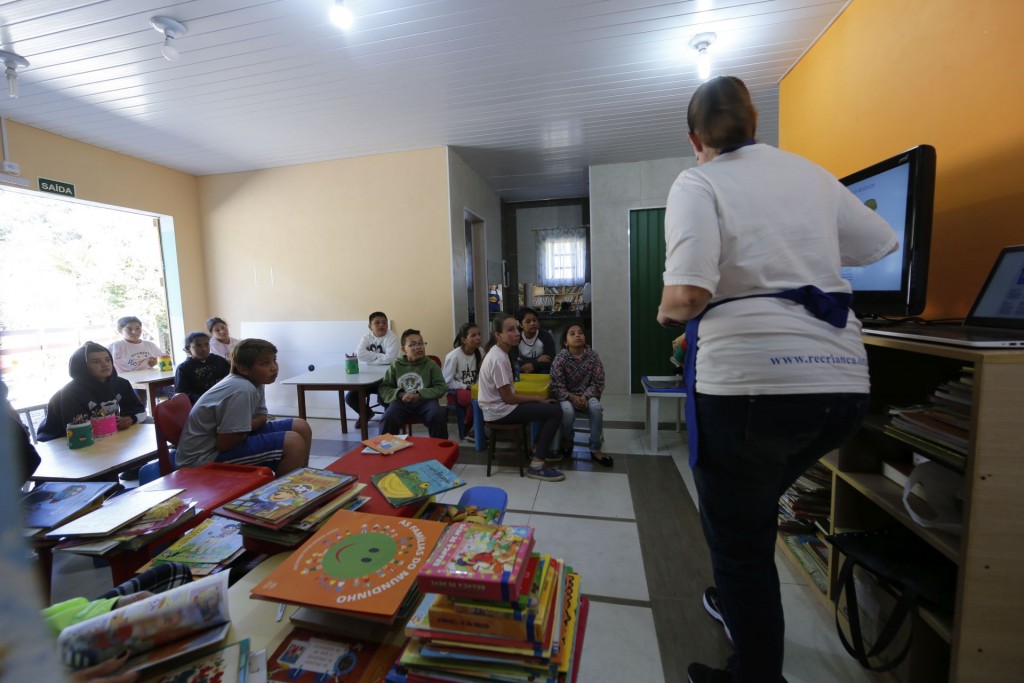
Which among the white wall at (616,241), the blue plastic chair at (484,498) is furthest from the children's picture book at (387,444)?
the white wall at (616,241)

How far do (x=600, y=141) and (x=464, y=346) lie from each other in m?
2.54

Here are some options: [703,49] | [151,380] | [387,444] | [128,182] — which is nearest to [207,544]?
[387,444]

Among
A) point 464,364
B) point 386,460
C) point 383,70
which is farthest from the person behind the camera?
point 464,364

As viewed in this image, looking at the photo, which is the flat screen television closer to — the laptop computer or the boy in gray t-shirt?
the laptop computer

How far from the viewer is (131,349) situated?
416cm

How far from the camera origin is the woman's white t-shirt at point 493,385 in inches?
116

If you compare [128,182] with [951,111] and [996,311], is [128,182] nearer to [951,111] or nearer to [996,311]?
[951,111]

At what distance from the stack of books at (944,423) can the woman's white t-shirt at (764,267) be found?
0.43m

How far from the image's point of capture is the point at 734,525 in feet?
3.62

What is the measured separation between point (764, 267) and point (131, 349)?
528 centimetres

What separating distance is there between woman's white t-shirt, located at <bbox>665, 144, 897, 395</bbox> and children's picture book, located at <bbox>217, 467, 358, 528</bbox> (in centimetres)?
112

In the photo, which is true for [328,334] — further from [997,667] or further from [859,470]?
[997,667]

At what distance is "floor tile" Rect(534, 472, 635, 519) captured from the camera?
253cm

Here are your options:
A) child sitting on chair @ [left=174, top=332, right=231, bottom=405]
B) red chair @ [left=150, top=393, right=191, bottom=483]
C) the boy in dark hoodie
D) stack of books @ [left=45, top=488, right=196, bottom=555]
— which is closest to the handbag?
stack of books @ [left=45, top=488, right=196, bottom=555]
